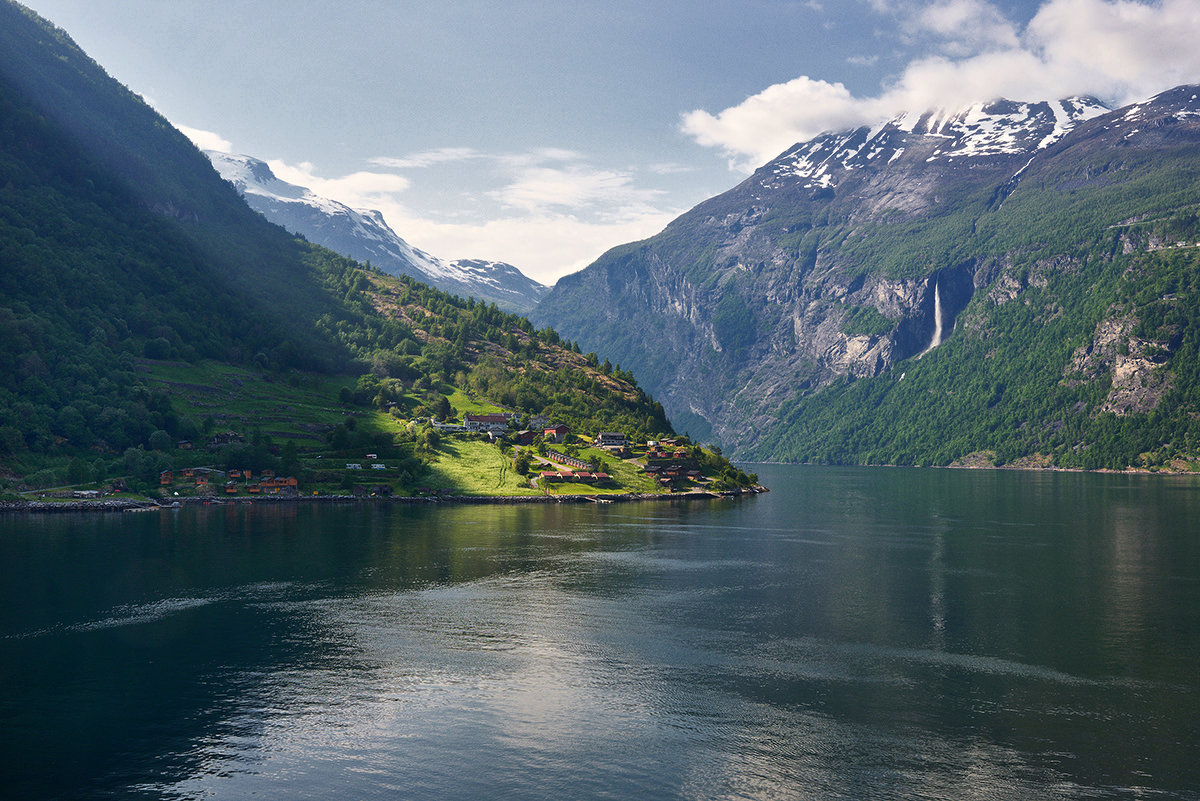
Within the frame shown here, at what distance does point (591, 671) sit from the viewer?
58.4 meters

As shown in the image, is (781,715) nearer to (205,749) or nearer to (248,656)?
(205,749)

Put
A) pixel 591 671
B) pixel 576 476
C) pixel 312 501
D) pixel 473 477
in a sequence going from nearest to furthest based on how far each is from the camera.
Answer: pixel 591 671
pixel 312 501
pixel 473 477
pixel 576 476

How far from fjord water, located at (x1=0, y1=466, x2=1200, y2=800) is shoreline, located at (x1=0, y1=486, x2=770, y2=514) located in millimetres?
39888

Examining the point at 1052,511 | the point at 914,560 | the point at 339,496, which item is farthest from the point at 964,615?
the point at 339,496

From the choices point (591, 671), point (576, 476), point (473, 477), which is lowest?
point (591, 671)

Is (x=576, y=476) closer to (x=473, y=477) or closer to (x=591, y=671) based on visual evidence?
(x=473, y=477)

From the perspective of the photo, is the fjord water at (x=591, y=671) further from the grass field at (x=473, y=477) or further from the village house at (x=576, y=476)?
the village house at (x=576, y=476)

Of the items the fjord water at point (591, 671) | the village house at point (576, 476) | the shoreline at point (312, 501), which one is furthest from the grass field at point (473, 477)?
the fjord water at point (591, 671)

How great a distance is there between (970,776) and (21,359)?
659 feet

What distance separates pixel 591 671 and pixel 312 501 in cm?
12533

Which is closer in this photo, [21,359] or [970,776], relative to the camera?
[970,776]

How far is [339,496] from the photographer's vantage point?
171750 mm

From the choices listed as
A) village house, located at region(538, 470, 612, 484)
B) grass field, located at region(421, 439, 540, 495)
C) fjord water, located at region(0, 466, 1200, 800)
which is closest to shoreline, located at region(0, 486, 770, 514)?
grass field, located at region(421, 439, 540, 495)

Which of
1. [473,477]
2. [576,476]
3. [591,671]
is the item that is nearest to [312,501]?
[473,477]
